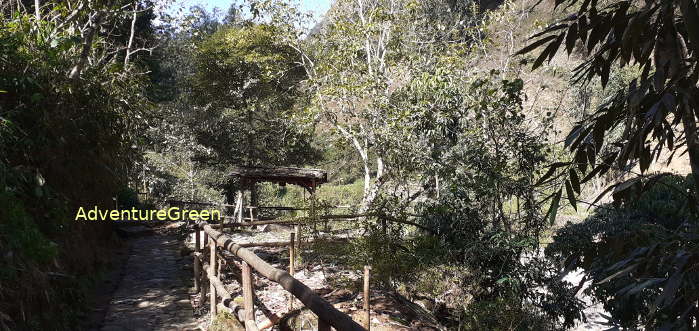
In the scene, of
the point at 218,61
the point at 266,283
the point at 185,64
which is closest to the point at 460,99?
the point at 266,283

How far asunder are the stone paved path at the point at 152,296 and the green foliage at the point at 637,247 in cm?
392

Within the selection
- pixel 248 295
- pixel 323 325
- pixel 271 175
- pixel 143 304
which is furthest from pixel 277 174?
pixel 323 325

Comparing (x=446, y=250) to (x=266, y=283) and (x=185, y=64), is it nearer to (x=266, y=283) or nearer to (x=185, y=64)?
(x=266, y=283)

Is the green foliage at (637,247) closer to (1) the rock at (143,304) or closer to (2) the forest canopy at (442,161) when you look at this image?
(2) the forest canopy at (442,161)

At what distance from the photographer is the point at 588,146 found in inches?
71.1

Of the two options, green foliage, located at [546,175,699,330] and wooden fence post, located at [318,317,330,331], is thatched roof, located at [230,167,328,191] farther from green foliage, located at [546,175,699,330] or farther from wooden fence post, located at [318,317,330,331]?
wooden fence post, located at [318,317,330,331]

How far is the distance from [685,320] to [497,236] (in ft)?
17.1

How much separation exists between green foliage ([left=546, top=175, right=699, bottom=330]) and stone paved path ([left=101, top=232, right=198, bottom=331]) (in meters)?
3.92

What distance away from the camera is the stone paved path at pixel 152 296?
4.80 metres

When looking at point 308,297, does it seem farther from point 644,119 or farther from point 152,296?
point 152,296

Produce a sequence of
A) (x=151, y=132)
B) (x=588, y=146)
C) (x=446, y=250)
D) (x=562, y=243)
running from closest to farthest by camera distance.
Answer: (x=588, y=146) → (x=562, y=243) → (x=446, y=250) → (x=151, y=132)

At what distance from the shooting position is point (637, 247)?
1.71 metres

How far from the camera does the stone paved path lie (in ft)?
15.7

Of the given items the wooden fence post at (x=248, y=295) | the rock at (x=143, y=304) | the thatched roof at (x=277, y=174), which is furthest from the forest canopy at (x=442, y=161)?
the thatched roof at (x=277, y=174)
